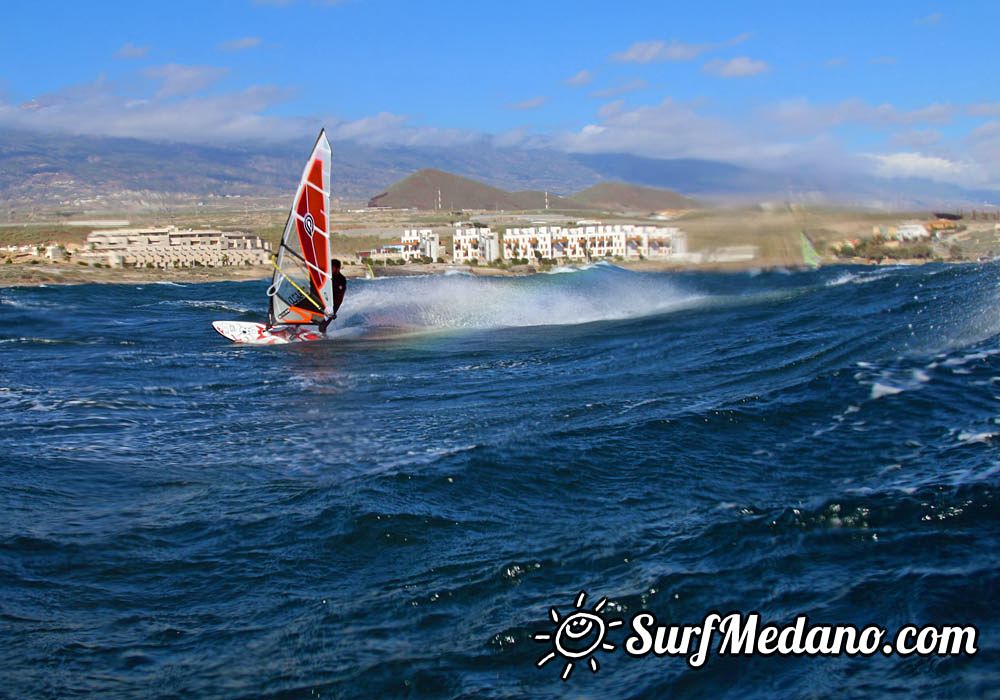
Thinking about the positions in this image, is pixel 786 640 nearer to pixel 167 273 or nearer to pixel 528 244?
pixel 167 273

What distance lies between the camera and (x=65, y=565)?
754 centimetres

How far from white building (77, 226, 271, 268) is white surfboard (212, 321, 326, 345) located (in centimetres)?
4645

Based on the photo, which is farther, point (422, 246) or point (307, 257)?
point (422, 246)

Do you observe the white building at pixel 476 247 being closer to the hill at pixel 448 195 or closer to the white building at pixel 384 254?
the white building at pixel 384 254

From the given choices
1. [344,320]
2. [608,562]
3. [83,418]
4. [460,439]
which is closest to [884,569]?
[608,562]

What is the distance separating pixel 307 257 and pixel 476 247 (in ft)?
192

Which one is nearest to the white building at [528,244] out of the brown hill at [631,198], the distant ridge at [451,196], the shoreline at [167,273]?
the distant ridge at [451,196]

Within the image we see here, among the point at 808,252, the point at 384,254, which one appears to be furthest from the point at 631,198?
the point at 384,254

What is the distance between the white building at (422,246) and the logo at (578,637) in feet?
252

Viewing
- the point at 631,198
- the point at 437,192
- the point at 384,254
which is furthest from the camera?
the point at 437,192

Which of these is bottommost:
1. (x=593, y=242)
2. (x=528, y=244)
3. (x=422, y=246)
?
(x=593, y=242)

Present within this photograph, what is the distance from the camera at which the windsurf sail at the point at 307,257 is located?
2433cm

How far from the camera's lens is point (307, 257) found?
24.8 meters

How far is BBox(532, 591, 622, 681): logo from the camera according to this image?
5.84 metres
